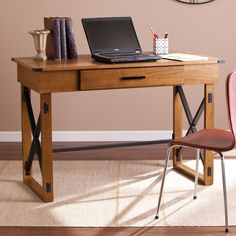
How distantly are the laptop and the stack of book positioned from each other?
0.35ft

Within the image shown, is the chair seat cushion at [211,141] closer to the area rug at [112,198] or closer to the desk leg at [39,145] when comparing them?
the area rug at [112,198]

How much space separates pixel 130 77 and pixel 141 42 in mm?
1516

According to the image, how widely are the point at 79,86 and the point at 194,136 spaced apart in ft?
2.26

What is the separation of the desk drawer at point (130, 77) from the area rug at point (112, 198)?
64 centimetres

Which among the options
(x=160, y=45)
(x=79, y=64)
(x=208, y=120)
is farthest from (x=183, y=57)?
(x=79, y=64)

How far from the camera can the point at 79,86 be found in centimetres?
388

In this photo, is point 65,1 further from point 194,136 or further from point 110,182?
point 194,136

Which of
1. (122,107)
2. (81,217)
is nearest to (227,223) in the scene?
(81,217)

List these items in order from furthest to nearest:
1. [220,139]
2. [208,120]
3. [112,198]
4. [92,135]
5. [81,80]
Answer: [92,135], [208,120], [112,198], [81,80], [220,139]

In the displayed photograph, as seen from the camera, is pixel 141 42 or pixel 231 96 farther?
pixel 141 42

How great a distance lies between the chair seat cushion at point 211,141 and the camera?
3477 millimetres

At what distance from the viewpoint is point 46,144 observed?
3.91 metres

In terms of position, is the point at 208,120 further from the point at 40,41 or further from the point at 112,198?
the point at 40,41

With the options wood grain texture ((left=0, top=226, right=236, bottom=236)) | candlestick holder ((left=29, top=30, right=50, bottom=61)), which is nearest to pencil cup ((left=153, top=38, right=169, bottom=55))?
candlestick holder ((left=29, top=30, right=50, bottom=61))
